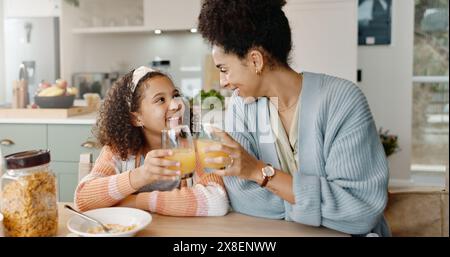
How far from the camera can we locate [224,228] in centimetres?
66

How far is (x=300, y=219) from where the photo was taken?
2.19 feet

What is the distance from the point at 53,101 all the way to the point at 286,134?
3.27 ft

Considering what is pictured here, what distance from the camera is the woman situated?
26.0 inches

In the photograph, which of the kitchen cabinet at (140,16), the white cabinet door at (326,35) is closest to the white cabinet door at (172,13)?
the kitchen cabinet at (140,16)

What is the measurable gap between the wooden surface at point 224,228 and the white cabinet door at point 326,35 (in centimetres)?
141

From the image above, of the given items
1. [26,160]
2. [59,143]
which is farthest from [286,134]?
[59,143]

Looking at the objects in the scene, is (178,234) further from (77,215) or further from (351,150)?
(351,150)

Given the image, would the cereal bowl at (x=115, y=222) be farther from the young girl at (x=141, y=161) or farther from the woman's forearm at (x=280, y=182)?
the woman's forearm at (x=280, y=182)

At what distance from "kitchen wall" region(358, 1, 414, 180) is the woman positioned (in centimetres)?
173

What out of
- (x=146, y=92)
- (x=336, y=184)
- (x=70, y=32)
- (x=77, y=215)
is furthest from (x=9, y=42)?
(x=336, y=184)

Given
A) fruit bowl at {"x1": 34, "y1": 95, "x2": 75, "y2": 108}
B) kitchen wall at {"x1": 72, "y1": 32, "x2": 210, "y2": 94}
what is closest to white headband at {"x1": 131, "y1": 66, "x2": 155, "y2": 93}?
fruit bowl at {"x1": 34, "y1": 95, "x2": 75, "y2": 108}

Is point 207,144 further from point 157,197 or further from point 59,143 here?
point 59,143

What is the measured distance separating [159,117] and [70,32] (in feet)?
4.95

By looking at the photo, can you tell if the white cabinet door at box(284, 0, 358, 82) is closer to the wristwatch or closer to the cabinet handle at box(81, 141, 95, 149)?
the cabinet handle at box(81, 141, 95, 149)
